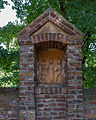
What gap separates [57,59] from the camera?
414 cm

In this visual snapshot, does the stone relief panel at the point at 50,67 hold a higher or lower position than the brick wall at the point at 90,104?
higher

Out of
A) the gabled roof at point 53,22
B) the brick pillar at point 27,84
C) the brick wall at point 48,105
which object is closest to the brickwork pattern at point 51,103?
the brick wall at point 48,105

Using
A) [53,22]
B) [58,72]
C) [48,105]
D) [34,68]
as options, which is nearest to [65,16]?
[53,22]

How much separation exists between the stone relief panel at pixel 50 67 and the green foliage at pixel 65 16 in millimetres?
1937

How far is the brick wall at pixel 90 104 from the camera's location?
3.73 meters

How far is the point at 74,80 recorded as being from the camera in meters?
3.66

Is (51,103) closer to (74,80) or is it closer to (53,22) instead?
(74,80)

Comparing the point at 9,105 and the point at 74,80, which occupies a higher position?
the point at 74,80

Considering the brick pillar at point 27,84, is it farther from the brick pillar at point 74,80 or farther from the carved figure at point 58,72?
the brick pillar at point 74,80

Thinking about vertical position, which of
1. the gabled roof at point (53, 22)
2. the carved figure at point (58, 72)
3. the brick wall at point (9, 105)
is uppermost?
the gabled roof at point (53, 22)

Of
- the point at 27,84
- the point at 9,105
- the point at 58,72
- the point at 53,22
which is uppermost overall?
the point at 53,22

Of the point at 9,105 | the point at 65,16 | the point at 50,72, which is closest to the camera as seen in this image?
the point at 9,105

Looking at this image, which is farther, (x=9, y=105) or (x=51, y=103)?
(x=9, y=105)

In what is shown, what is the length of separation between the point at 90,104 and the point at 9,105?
71.0 inches
